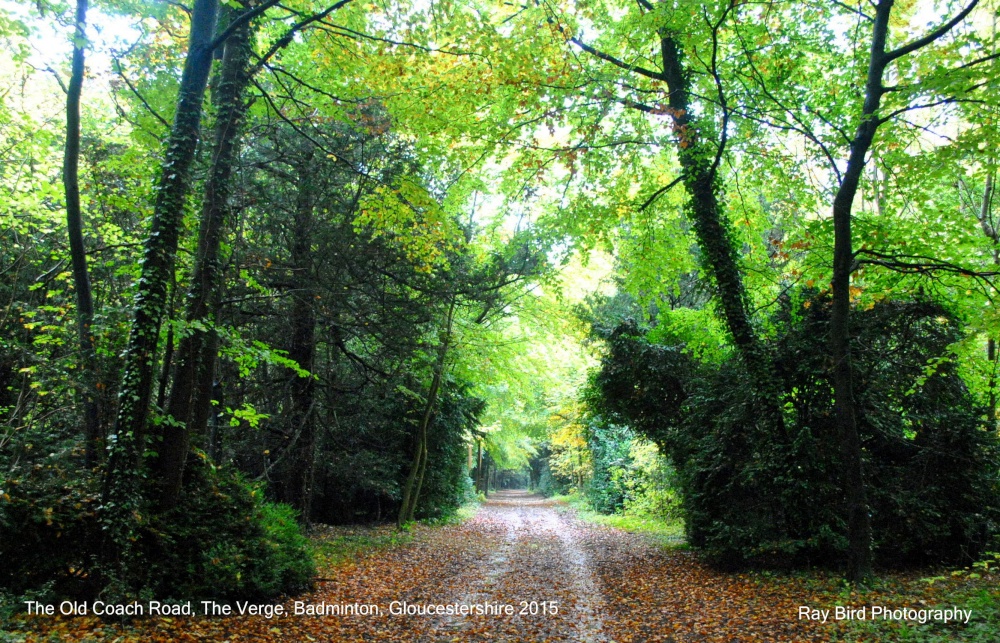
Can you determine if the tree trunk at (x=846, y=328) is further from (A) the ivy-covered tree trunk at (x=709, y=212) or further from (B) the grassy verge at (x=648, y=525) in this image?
(B) the grassy verge at (x=648, y=525)

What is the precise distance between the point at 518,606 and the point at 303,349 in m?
6.99

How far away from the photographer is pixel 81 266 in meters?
7.38

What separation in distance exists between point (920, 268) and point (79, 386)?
426 inches

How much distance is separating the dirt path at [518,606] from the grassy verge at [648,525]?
2607mm

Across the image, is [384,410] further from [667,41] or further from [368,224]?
[667,41]

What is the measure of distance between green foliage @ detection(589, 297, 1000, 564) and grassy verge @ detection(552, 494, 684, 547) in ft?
13.5

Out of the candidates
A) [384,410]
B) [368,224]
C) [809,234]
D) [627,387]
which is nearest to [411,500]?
[384,410]

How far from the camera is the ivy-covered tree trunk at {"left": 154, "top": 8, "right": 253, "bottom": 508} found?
6.63 m

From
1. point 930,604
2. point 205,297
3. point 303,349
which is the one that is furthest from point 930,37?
point 303,349

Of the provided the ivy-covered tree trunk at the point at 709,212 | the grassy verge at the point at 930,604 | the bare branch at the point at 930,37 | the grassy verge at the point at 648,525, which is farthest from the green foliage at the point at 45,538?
the grassy verge at the point at 648,525

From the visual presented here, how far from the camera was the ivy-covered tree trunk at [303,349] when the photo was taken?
10.3 meters

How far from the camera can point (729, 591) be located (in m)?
7.76

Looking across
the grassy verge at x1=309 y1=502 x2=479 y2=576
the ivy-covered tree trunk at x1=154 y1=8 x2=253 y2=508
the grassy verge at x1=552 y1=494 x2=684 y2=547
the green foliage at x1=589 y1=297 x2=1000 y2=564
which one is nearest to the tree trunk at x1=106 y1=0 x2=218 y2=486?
the ivy-covered tree trunk at x1=154 y1=8 x2=253 y2=508

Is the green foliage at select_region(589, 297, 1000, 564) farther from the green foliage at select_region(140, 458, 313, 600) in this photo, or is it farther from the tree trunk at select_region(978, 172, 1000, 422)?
the green foliage at select_region(140, 458, 313, 600)
